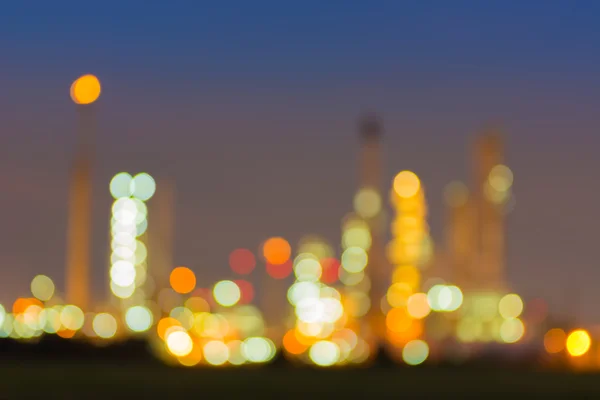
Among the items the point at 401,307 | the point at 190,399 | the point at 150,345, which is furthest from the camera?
the point at 401,307

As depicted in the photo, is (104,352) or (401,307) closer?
(104,352)

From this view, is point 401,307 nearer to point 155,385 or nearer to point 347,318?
point 347,318

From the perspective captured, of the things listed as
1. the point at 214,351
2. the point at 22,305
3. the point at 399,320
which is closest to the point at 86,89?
the point at 22,305

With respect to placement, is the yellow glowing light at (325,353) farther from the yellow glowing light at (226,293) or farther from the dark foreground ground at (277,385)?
the yellow glowing light at (226,293)

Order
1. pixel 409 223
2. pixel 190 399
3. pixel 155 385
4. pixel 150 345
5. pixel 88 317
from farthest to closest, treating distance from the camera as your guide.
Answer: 1. pixel 409 223
2. pixel 88 317
3. pixel 150 345
4. pixel 155 385
5. pixel 190 399

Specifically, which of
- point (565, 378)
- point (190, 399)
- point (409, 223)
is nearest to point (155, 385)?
point (190, 399)

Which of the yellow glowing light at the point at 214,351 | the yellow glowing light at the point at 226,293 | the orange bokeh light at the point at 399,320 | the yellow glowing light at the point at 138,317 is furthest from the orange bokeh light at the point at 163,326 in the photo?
the yellow glowing light at the point at 226,293
